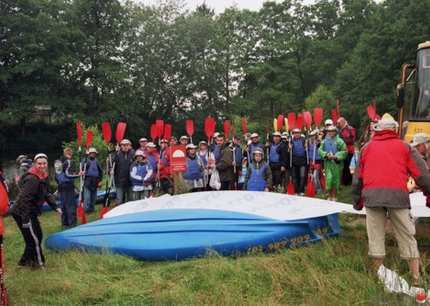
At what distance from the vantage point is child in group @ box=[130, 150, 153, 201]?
8.95 metres

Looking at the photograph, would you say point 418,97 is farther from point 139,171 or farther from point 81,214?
point 81,214

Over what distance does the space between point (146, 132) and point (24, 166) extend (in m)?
22.6

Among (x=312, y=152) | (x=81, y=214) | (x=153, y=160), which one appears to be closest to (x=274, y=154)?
(x=312, y=152)

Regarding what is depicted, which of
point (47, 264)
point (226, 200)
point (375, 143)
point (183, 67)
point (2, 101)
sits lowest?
point (47, 264)

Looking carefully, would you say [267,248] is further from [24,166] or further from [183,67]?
[183,67]

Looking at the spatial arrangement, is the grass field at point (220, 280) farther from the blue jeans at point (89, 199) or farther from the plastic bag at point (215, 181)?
the blue jeans at point (89, 199)

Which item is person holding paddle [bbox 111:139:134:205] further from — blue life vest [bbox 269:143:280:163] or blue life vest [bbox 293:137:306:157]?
blue life vest [bbox 293:137:306:157]

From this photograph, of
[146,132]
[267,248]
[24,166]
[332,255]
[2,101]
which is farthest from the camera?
[146,132]

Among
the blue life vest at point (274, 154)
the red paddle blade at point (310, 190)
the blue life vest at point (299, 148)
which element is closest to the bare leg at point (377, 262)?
the red paddle blade at point (310, 190)

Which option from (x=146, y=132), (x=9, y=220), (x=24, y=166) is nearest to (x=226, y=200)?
(x=24, y=166)

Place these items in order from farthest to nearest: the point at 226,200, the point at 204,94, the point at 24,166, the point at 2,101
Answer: the point at 204,94, the point at 2,101, the point at 24,166, the point at 226,200

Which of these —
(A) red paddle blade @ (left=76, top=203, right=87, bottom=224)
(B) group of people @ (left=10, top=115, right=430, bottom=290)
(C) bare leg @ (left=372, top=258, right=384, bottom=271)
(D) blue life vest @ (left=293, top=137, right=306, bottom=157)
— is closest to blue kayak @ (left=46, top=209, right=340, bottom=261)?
(B) group of people @ (left=10, top=115, right=430, bottom=290)

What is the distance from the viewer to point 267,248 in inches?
215

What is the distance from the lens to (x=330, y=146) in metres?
8.27
